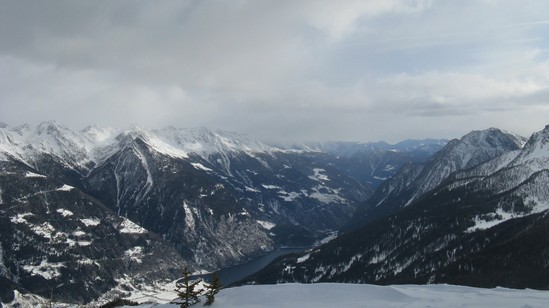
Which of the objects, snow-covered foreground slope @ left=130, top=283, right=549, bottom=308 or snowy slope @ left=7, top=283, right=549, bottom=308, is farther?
snow-covered foreground slope @ left=130, top=283, right=549, bottom=308

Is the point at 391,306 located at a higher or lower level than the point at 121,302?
higher

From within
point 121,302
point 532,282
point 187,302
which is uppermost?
point 187,302

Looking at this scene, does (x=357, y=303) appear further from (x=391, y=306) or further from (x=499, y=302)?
(x=499, y=302)

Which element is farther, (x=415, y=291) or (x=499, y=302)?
(x=415, y=291)

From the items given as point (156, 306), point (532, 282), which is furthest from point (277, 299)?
point (532, 282)

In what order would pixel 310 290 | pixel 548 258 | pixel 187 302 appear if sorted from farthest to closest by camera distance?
pixel 548 258, pixel 310 290, pixel 187 302

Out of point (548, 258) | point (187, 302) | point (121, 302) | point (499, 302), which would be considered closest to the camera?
point (499, 302)

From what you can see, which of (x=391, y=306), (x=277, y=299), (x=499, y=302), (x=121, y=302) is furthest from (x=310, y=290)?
(x=121, y=302)

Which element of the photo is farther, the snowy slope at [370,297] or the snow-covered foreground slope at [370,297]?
the snow-covered foreground slope at [370,297]
